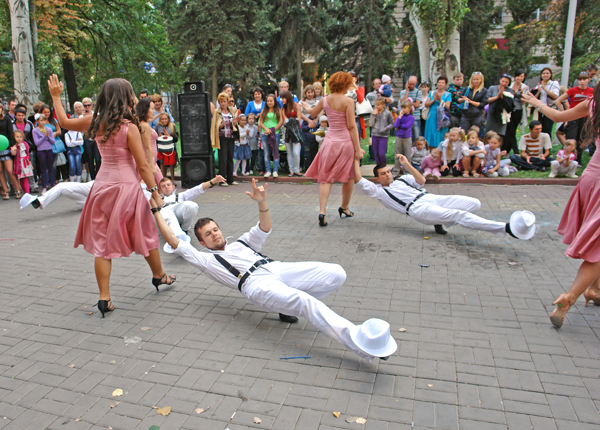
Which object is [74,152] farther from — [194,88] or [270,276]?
[270,276]

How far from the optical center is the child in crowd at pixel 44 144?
10.6 m

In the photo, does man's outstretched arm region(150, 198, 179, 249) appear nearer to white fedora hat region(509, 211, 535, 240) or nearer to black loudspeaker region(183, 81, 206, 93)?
white fedora hat region(509, 211, 535, 240)

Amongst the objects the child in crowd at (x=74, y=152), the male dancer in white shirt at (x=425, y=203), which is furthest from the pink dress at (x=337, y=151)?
the child in crowd at (x=74, y=152)

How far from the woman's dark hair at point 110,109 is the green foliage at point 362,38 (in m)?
25.8

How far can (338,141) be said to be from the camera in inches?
284

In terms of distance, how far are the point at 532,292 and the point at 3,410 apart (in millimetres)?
4501

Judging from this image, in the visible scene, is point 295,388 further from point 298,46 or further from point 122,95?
point 298,46

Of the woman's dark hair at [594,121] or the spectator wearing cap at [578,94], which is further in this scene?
the spectator wearing cap at [578,94]

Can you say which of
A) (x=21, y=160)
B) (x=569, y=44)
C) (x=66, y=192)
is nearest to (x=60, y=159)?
(x=21, y=160)

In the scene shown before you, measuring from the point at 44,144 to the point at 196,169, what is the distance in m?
3.39

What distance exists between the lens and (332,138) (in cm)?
727

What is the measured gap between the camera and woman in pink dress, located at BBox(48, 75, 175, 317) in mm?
4172

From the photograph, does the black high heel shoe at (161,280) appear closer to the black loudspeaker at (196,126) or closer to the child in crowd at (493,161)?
the black loudspeaker at (196,126)

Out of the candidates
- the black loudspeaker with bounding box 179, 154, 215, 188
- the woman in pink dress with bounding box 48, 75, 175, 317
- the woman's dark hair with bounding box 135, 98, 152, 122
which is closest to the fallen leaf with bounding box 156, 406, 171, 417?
the woman in pink dress with bounding box 48, 75, 175, 317
